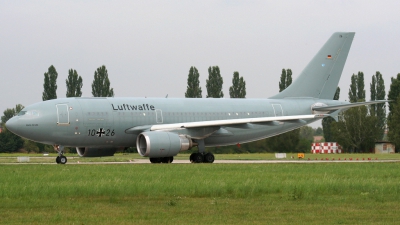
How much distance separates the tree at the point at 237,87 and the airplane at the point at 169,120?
37796mm

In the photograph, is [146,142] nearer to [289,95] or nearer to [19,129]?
[19,129]

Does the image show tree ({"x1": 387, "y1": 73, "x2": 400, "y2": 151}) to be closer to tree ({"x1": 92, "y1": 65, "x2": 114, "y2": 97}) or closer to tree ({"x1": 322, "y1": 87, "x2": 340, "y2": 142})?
tree ({"x1": 322, "y1": 87, "x2": 340, "y2": 142})

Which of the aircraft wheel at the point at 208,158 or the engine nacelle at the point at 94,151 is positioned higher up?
the engine nacelle at the point at 94,151

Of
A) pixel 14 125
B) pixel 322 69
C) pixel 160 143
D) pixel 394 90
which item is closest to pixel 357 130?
pixel 394 90

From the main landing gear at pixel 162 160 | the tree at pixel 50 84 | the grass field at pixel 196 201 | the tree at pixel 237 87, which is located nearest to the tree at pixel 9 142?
the tree at pixel 50 84

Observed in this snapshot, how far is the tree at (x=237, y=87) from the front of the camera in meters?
82.0

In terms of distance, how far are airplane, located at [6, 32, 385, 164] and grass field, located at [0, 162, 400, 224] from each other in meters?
13.2

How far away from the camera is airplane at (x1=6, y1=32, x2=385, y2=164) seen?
3459cm

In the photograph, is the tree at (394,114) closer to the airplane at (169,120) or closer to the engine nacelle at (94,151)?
the airplane at (169,120)

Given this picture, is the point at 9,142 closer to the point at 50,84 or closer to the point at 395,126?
the point at 50,84

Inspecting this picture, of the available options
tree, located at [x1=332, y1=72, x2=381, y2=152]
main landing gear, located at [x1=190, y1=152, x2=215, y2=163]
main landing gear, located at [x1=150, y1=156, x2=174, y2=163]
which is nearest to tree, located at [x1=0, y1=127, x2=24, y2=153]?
tree, located at [x1=332, y1=72, x2=381, y2=152]

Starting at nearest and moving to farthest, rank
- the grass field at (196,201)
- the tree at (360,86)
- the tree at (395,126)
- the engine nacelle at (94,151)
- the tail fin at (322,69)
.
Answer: the grass field at (196,201) < the engine nacelle at (94,151) < the tail fin at (322,69) < the tree at (395,126) < the tree at (360,86)

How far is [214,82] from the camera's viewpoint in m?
81.8

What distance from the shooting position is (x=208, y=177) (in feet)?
72.4
